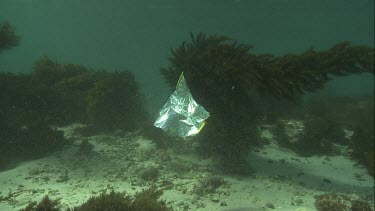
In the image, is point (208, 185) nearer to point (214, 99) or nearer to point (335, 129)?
point (214, 99)

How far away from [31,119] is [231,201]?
24.7ft

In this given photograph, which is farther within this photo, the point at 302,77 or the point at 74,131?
the point at 74,131

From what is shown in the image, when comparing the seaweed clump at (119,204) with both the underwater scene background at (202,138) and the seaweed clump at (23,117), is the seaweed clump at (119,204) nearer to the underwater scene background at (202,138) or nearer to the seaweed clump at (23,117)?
the underwater scene background at (202,138)

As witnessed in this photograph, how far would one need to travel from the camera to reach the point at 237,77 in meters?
7.27

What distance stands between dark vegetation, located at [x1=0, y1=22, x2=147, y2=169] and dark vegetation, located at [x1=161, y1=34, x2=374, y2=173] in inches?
151

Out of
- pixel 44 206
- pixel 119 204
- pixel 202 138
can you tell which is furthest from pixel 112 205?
pixel 202 138

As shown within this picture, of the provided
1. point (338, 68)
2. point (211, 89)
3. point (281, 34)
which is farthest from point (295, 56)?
point (281, 34)

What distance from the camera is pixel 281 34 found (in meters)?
77.4

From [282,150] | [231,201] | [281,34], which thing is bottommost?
[231,201]

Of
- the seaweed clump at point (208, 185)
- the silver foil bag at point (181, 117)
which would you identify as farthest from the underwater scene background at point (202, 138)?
the silver foil bag at point (181, 117)

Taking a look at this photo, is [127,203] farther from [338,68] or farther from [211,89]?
[338,68]

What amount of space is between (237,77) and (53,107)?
25.8 ft

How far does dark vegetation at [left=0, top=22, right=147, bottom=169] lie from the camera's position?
944 centimetres

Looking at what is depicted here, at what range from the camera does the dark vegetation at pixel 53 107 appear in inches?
372
